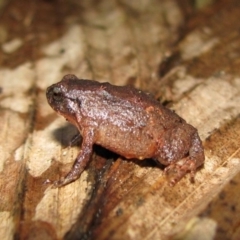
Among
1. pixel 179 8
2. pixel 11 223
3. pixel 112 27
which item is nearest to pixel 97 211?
pixel 11 223

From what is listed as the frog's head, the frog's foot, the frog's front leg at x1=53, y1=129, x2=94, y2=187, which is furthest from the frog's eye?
the frog's foot

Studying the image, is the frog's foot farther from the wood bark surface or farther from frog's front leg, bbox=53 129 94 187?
frog's front leg, bbox=53 129 94 187

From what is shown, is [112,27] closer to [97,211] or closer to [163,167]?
[163,167]

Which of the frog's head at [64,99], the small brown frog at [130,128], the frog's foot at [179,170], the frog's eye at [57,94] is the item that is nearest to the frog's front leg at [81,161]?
the small brown frog at [130,128]

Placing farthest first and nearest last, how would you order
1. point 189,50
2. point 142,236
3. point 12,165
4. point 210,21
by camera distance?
point 210,21
point 189,50
point 12,165
point 142,236

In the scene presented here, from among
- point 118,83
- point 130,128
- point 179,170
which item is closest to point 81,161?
point 130,128

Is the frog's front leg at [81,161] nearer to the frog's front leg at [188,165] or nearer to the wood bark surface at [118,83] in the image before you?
the wood bark surface at [118,83]

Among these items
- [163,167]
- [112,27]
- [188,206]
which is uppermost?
[112,27]
